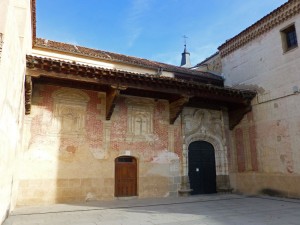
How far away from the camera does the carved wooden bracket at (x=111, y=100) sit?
9484 millimetres

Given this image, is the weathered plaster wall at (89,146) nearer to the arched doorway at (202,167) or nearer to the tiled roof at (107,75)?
the arched doorway at (202,167)

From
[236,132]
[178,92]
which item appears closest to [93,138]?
[178,92]

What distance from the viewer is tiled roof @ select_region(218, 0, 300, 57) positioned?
407 inches

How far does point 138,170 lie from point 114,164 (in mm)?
1013

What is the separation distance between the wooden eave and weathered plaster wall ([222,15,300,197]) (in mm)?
788

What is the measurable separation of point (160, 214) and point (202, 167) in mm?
5446

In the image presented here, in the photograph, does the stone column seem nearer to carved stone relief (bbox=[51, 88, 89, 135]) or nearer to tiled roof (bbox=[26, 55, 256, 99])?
tiled roof (bbox=[26, 55, 256, 99])

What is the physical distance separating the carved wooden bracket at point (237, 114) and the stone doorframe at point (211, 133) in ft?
1.37

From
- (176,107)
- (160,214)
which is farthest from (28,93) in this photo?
(176,107)

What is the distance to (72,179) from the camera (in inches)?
365

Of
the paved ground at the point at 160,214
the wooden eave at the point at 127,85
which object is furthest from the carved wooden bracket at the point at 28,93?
the paved ground at the point at 160,214

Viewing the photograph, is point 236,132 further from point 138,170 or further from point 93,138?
point 93,138

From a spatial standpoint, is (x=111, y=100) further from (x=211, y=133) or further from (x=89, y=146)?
(x=211, y=133)

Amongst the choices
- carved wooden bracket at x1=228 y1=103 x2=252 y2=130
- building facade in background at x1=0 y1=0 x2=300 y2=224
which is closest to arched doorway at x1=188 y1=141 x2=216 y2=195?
building facade in background at x1=0 y1=0 x2=300 y2=224
